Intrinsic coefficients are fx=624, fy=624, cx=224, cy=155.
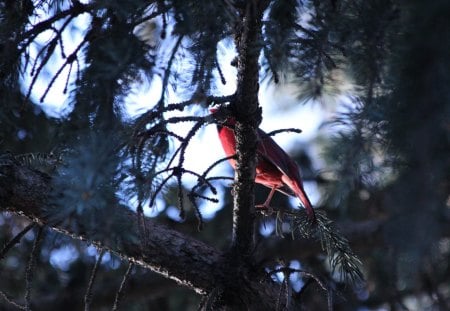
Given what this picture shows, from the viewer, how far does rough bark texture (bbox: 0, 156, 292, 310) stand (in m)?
2.23

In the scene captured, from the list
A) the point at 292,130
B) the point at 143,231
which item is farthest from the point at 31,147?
the point at 292,130

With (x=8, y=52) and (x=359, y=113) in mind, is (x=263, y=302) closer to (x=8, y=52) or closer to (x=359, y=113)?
Result: (x=359, y=113)

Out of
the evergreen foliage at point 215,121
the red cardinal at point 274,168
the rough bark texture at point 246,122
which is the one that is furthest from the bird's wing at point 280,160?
the rough bark texture at point 246,122

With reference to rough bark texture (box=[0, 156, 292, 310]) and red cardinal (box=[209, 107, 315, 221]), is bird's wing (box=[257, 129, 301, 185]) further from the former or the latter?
rough bark texture (box=[0, 156, 292, 310])

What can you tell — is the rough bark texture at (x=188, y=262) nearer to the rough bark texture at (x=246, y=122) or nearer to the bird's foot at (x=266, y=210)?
the rough bark texture at (x=246, y=122)

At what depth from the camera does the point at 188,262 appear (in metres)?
2.43

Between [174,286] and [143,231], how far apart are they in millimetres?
2271

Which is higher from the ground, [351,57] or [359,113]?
[351,57]

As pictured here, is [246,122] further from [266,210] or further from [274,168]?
[274,168]

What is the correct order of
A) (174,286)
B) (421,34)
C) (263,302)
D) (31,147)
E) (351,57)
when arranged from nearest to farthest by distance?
(421,34) < (263,302) < (351,57) < (31,147) < (174,286)

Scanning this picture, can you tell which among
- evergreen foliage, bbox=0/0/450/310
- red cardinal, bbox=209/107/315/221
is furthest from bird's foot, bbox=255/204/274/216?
red cardinal, bbox=209/107/315/221

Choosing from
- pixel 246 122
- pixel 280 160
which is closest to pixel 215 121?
pixel 246 122

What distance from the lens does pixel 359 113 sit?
2285 mm

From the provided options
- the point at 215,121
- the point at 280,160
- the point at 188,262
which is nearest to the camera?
the point at 215,121
